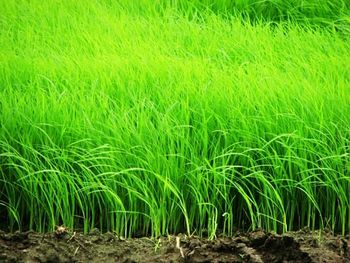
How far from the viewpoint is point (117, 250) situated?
226cm

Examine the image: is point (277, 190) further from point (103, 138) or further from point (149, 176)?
point (103, 138)

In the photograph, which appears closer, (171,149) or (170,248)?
(170,248)

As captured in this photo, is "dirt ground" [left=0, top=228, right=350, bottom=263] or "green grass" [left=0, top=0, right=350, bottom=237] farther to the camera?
"green grass" [left=0, top=0, right=350, bottom=237]

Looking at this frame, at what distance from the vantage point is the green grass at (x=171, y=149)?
2.57m

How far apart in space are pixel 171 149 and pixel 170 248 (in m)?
0.50

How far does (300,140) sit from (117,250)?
92 centimetres

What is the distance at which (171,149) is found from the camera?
8.55ft

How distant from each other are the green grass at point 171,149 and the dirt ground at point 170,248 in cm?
15

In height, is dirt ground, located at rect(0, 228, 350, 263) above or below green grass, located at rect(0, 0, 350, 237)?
below

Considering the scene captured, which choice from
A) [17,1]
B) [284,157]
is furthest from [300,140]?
[17,1]

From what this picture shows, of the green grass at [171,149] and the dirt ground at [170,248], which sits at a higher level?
the green grass at [171,149]

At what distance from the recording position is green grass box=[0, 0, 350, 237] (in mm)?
2568

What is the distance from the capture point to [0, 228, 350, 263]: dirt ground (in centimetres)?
219

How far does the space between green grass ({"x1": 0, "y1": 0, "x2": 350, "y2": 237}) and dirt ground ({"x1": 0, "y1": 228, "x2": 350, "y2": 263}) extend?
15 centimetres
